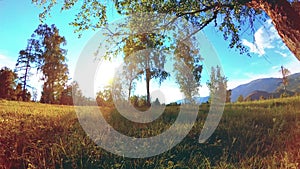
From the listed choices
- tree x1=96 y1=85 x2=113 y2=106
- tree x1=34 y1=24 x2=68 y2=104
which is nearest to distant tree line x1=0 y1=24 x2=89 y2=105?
tree x1=34 y1=24 x2=68 y2=104

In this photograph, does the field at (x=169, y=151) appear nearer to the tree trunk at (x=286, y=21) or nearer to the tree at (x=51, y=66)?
the tree trunk at (x=286, y=21)

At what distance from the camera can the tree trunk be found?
641cm

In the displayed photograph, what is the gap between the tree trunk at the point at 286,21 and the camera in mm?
6414

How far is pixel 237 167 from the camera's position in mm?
5004

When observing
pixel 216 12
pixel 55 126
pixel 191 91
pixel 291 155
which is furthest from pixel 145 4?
pixel 291 155

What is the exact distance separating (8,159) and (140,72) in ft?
22.8

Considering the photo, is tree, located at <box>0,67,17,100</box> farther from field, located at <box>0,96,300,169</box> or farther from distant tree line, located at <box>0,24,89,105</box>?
field, located at <box>0,96,300,169</box>

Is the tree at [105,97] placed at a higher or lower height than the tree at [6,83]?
lower

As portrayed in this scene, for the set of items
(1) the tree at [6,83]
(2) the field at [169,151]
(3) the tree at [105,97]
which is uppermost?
(1) the tree at [6,83]

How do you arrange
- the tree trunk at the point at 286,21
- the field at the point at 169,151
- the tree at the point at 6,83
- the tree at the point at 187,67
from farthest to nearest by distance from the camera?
the tree at the point at 6,83 < the tree at the point at 187,67 < the tree trunk at the point at 286,21 < the field at the point at 169,151

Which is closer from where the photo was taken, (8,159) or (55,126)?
(8,159)

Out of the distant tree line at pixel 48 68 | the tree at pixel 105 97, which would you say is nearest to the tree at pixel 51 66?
the distant tree line at pixel 48 68

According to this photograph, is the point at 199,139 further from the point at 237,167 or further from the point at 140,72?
the point at 140,72

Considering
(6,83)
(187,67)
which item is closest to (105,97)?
(187,67)
